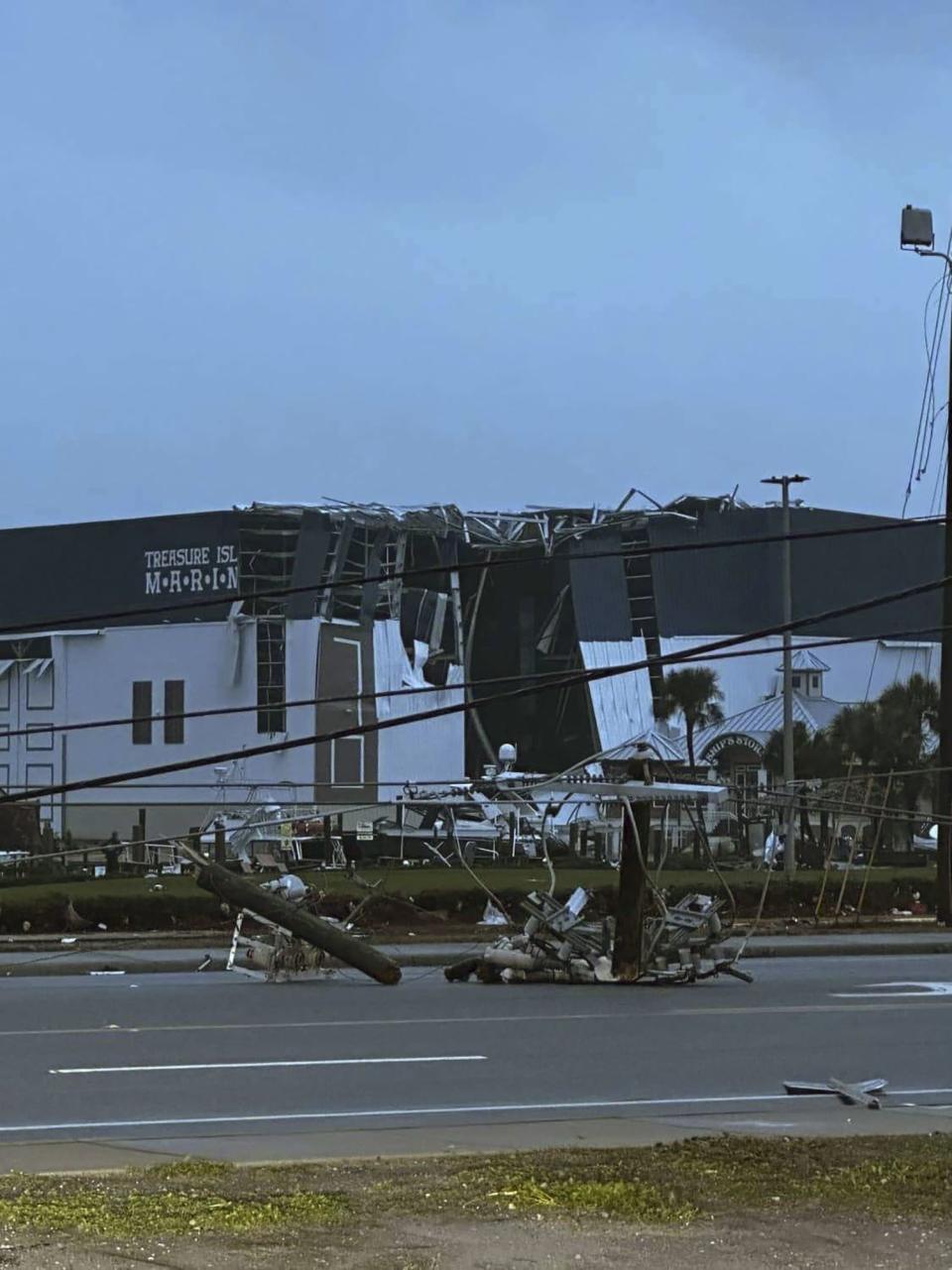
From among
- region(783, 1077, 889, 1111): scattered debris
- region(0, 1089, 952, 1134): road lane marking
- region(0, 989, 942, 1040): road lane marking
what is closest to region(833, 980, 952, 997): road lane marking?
region(0, 989, 942, 1040): road lane marking

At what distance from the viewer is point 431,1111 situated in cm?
1212

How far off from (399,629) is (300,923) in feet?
214

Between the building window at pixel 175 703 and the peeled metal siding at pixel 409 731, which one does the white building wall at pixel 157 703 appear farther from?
the peeled metal siding at pixel 409 731

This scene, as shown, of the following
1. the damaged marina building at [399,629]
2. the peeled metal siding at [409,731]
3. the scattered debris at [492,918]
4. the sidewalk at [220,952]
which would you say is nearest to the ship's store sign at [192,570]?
the damaged marina building at [399,629]

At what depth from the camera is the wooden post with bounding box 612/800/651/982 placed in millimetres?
20359

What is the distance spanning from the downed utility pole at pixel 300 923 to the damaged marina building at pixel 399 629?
5842 cm

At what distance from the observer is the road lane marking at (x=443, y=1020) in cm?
1652

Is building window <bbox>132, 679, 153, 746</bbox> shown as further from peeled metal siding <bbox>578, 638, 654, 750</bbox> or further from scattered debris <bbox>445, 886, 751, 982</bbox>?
scattered debris <bbox>445, 886, 751, 982</bbox>

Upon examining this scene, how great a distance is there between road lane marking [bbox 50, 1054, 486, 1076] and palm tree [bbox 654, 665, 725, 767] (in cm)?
6373

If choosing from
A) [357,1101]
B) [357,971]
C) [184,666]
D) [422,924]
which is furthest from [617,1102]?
[184,666]

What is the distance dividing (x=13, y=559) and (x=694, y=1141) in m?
84.8

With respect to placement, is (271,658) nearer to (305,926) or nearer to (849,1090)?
(305,926)

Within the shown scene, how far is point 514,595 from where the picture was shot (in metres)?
90.9

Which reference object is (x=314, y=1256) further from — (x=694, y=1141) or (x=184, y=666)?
(x=184, y=666)
